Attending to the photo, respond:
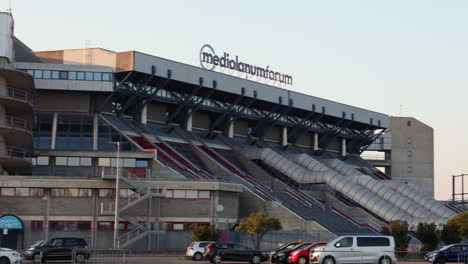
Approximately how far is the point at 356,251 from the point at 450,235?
32.5 metres

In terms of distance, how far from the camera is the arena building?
3135 inches

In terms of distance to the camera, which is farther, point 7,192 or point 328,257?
point 7,192

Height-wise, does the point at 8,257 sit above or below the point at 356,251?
below

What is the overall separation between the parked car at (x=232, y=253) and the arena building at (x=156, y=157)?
16.3m

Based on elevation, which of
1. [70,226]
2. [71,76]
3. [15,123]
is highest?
[71,76]

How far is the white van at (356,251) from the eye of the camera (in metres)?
52.7

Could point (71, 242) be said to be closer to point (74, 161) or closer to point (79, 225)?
point (79, 225)

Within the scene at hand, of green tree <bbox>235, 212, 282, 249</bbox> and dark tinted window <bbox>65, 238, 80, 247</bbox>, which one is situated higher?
green tree <bbox>235, 212, 282, 249</bbox>

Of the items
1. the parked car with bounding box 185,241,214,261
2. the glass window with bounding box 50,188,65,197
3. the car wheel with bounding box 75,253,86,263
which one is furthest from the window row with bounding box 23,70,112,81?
the car wheel with bounding box 75,253,86,263

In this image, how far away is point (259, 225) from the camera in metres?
77.9

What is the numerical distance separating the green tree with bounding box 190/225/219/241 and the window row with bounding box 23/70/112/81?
2752 cm

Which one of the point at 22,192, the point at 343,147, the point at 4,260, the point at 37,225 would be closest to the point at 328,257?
the point at 4,260

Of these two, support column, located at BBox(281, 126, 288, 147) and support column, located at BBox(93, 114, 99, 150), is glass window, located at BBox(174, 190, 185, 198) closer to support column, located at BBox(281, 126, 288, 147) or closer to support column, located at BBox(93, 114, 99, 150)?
support column, located at BBox(93, 114, 99, 150)

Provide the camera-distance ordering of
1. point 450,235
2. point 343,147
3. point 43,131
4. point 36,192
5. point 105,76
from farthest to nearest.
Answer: point 343,147 → point 105,76 → point 43,131 → point 450,235 → point 36,192
